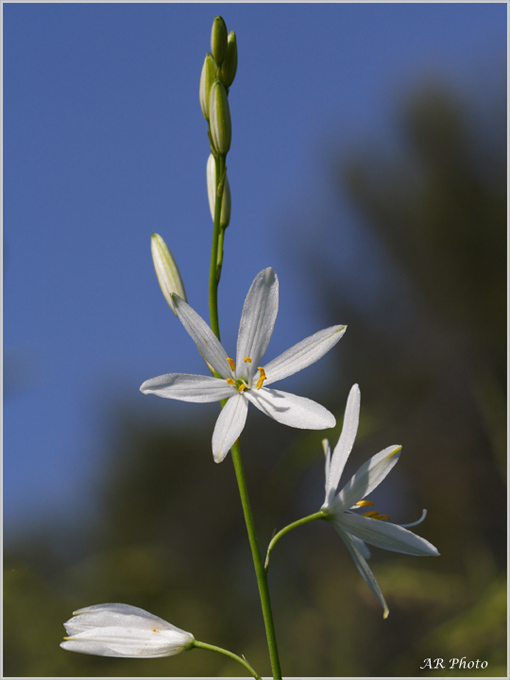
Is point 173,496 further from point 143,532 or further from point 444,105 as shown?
point 444,105

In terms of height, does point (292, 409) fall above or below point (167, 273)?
below

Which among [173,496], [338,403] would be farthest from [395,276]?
[173,496]

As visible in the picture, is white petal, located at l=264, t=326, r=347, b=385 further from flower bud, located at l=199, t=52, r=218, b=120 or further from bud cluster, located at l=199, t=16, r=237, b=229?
flower bud, located at l=199, t=52, r=218, b=120

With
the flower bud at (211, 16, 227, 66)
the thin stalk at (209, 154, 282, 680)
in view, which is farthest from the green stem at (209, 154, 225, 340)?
the flower bud at (211, 16, 227, 66)

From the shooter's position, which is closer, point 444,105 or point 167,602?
point 167,602

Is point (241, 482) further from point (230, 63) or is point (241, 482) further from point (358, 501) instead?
point (230, 63)

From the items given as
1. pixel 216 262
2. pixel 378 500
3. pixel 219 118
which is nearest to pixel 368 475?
pixel 216 262
